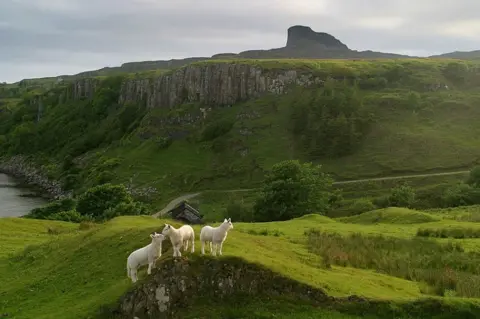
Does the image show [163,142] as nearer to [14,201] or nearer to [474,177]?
[14,201]

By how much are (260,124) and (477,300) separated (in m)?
136

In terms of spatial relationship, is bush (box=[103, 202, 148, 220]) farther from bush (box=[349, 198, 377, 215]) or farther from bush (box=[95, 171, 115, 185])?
bush (box=[95, 171, 115, 185])

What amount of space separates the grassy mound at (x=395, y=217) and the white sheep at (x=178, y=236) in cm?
A: 3501

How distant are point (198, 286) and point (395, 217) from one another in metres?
37.2

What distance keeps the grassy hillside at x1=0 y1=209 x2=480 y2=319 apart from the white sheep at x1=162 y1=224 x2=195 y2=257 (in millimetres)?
1946

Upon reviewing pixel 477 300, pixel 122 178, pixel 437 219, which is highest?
pixel 477 300

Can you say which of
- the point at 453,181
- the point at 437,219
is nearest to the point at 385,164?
the point at 453,181

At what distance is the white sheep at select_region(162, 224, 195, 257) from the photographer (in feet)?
72.6

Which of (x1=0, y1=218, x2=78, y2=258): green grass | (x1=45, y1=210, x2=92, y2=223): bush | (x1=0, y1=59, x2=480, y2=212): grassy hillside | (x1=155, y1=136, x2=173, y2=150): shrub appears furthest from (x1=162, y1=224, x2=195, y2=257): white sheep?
(x1=155, y1=136, x2=173, y2=150): shrub

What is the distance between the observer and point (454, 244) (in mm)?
38438

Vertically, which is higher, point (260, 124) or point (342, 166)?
point (260, 124)

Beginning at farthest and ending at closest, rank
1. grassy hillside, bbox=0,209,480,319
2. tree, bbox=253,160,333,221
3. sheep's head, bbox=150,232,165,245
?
tree, bbox=253,160,333,221 → grassy hillside, bbox=0,209,480,319 → sheep's head, bbox=150,232,165,245

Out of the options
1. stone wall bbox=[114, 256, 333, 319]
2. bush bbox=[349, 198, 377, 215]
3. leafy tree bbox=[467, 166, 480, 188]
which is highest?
stone wall bbox=[114, 256, 333, 319]

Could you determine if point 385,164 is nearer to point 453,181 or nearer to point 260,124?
point 453,181
